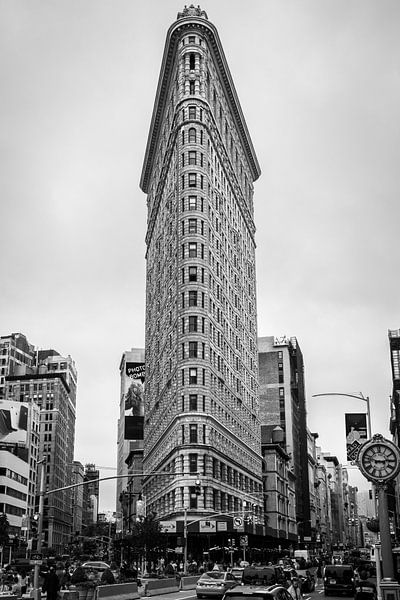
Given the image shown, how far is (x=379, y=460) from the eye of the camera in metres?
23.2

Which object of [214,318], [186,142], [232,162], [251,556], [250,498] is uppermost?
[232,162]

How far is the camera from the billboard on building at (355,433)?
3453cm

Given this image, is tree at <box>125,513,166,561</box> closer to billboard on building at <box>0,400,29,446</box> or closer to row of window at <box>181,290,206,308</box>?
row of window at <box>181,290,206,308</box>

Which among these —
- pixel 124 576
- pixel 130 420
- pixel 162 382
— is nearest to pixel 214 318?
pixel 162 382

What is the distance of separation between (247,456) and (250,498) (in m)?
6.54

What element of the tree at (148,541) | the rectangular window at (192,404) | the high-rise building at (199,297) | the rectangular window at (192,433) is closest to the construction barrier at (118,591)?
the tree at (148,541)

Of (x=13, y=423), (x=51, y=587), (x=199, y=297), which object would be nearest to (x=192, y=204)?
(x=199, y=297)

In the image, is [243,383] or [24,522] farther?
[24,522]

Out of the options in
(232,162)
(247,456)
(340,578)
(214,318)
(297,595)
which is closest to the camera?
(297,595)

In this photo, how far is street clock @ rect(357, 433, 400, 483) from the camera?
22938mm

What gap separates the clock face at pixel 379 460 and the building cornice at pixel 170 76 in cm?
9620

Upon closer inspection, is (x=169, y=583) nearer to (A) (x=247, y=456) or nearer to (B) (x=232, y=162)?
→ (A) (x=247, y=456)

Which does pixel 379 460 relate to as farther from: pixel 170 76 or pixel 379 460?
pixel 170 76

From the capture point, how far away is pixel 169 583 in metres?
50.7
